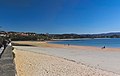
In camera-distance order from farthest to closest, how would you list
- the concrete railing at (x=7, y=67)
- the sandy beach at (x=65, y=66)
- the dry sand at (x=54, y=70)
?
the sandy beach at (x=65, y=66), the dry sand at (x=54, y=70), the concrete railing at (x=7, y=67)

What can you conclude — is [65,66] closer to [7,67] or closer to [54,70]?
[54,70]

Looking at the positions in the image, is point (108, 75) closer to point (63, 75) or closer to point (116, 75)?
point (116, 75)

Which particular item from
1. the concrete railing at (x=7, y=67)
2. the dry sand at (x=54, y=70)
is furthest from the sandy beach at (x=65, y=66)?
the concrete railing at (x=7, y=67)

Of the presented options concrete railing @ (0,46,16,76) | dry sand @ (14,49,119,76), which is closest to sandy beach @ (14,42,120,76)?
dry sand @ (14,49,119,76)

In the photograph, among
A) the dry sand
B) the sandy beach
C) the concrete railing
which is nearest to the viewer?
the concrete railing

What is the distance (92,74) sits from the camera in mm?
10727

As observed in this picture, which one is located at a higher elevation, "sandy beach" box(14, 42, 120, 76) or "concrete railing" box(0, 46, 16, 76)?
"concrete railing" box(0, 46, 16, 76)

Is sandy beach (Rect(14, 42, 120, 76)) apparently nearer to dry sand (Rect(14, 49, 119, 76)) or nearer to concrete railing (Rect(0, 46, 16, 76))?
dry sand (Rect(14, 49, 119, 76))

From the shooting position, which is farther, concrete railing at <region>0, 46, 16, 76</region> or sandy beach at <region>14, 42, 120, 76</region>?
sandy beach at <region>14, 42, 120, 76</region>

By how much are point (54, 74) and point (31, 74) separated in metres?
1.03

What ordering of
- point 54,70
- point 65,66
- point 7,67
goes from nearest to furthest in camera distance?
point 7,67
point 54,70
point 65,66

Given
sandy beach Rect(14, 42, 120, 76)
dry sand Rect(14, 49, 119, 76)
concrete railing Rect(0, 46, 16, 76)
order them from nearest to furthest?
1. concrete railing Rect(0, 46, 16, 76)
2. dry sand Rect(14, 49, 119, 76)
3. sandy beach Rect(14, 42, 120, 76)

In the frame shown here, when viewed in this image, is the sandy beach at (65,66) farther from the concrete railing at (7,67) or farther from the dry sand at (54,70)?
the concrete railing at (7,67)

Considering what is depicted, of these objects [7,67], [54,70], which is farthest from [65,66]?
[7,67]
